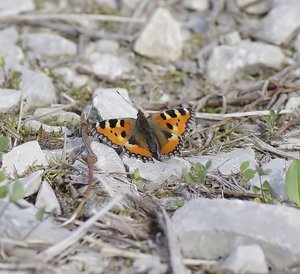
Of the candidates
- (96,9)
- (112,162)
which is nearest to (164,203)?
(112,162)

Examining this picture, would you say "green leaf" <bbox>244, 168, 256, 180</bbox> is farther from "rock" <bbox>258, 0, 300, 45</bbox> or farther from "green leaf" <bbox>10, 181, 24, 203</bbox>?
"rock" <bbox>258, 0, 300, 45</bbox>

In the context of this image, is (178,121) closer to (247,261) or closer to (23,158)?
(23,158)

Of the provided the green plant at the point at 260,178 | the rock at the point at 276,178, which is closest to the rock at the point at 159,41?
the rock at the point at 276,178

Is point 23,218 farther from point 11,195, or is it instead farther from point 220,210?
point 220,210

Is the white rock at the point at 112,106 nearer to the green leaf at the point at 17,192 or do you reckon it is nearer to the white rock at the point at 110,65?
the white rock at the point at 110,65

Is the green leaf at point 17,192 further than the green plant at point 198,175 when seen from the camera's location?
No

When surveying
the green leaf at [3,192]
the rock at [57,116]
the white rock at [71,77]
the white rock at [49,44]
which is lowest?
the white rock at [71,77]

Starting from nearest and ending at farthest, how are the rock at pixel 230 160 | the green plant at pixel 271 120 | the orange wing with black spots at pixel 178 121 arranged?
the rock at pixel 230 160
the orange wing with black spots at pixel 178 121
the green plant at pixel 271 120
